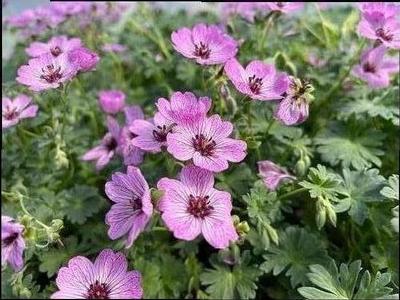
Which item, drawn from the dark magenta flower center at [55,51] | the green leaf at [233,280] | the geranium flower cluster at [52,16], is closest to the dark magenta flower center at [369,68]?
the green leaf at [233,280]

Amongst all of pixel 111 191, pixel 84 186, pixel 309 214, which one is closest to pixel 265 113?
pixel 309 214

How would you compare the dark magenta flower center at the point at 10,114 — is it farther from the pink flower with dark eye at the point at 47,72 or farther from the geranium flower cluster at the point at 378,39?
the geranium flower cluster at the point at 378,39

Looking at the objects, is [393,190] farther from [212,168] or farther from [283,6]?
[283,6]

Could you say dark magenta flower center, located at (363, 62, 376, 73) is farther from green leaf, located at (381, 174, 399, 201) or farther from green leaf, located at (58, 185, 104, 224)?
green leaf, located at (58, 185, 104, 224)

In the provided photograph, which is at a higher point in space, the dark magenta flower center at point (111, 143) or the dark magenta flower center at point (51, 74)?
the dark magenta flower center at point (51, 74)

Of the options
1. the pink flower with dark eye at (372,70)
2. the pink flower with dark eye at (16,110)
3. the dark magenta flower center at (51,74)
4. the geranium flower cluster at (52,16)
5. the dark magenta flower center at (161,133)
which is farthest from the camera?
the geranium flower cluster at (52,16)

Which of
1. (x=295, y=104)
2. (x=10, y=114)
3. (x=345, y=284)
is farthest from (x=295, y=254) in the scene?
(x=10, y=114)
